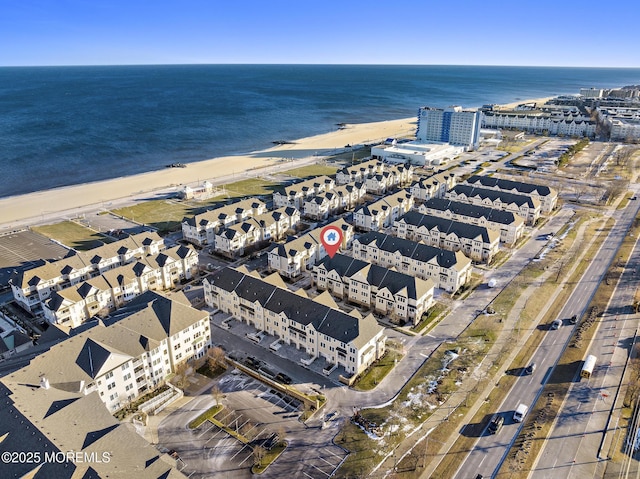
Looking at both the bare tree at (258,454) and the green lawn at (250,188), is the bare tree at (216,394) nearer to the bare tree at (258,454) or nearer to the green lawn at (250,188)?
the bare tree at (258,454)

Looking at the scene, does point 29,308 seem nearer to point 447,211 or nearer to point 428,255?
point 428,255

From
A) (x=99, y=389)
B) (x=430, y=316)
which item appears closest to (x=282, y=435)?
(x=99, y=389)

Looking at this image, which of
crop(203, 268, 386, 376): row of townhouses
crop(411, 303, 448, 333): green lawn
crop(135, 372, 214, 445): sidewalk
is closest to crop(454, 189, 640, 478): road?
crop(411, 303, 448, 333): green lawn

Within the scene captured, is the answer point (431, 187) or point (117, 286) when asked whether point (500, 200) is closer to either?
point (431, 187)

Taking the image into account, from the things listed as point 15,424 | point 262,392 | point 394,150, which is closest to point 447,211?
point 262,392

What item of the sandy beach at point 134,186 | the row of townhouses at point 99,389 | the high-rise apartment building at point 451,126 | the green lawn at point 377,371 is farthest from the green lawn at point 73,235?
the high-rise apartment building at point 451,126

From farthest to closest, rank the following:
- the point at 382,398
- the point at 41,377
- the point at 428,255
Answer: the point at 428,255 → the point at 382,398 → the point at 41,377
